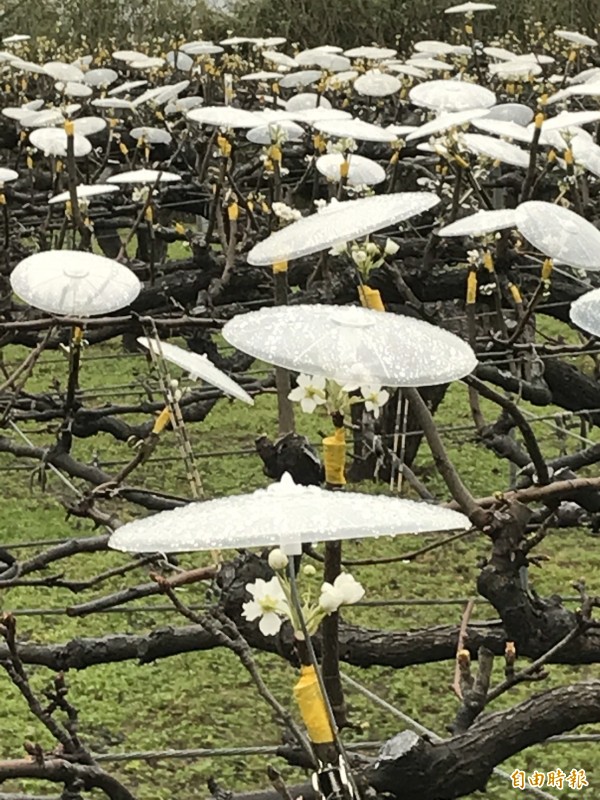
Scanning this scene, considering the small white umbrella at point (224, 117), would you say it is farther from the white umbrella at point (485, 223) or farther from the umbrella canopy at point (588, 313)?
the umbrella canopy at point (588, 313)

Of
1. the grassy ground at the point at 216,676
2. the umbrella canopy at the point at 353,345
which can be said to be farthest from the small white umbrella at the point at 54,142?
the umbrella canopy at the point at 353,345

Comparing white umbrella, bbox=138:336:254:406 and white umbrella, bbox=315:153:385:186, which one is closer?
white umbrella, bbox=138:336:254:406

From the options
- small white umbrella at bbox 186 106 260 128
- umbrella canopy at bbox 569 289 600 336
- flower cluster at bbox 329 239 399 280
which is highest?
flower cluster at bbox 329 239 399 280

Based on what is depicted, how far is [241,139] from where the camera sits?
5.31 meters

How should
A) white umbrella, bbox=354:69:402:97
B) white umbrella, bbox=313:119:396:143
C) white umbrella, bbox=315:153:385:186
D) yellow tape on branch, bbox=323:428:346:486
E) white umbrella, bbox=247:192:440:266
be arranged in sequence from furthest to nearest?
white umbrella, bbox=354:69:402:97 < white umbrella, bbox=315:153:385:186 < white umbrella, bbox=313:119:396:143 < white umbrella, bbox=247:192:440:266 < yellow tape on branch, bbox=323:428:346:486

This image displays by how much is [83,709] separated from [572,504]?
1.24 m

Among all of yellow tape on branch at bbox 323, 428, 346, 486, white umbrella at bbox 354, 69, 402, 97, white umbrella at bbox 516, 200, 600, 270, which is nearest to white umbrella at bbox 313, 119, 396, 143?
white umbrella at bbox 516, 200, 600, 270

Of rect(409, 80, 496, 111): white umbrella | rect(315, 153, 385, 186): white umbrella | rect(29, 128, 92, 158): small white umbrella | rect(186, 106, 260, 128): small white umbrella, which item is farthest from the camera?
rect(29, 128, 92, 158): small white umbrella

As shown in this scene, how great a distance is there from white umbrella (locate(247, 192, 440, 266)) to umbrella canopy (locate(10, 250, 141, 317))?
12.5 inches

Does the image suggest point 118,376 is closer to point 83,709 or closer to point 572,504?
point 83,709

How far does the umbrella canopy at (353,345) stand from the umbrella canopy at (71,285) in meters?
0.54

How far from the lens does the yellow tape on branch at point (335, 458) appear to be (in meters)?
1.02

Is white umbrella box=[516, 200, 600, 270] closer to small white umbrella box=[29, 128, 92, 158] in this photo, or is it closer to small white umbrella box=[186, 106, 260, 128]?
small white umbrella box=[186, 106, 260, 128]

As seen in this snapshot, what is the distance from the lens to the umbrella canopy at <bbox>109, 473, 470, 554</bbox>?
2.58 ft
